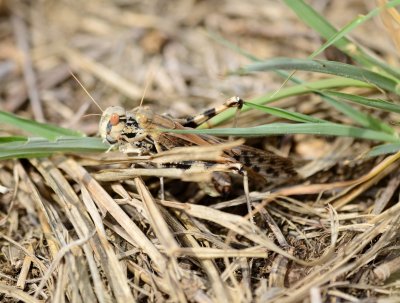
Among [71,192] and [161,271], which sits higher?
[71,192]

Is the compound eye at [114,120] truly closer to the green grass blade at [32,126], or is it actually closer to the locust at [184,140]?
the locust at [184,140]

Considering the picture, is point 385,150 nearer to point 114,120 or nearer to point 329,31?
point 329,31

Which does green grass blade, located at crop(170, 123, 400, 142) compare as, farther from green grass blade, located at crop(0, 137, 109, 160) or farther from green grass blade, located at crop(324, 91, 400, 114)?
green grass blade, located at crop(0, 137, 109, 160)

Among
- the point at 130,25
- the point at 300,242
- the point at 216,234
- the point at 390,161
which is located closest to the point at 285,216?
the point at 300,242

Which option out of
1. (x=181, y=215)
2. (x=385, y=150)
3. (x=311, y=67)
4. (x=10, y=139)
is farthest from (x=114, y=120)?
(x=385, y=150)

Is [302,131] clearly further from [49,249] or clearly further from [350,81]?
[49,249]

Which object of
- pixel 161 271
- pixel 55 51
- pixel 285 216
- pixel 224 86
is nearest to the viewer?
pixel 161 271
